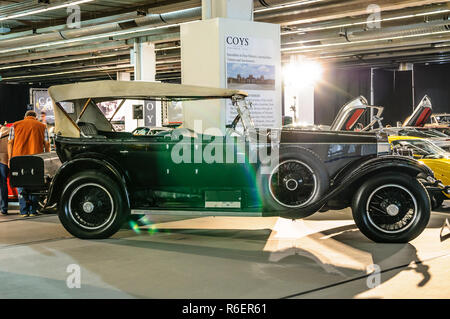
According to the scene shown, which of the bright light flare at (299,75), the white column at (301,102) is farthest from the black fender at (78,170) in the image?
the bright light flare at (299,75)

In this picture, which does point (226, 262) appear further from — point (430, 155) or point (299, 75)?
point (299, 75)

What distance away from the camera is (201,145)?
231 inches

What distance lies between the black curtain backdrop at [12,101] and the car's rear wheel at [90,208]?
1328 inches

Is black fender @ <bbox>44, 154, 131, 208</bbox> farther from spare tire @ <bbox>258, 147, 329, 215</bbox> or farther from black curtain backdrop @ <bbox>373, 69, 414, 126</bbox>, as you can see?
black curtain backdrop @ <bbox>373, 69, 414, 126</bbox>

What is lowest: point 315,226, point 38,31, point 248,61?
point 315,226

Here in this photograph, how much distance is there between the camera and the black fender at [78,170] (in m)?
6.00

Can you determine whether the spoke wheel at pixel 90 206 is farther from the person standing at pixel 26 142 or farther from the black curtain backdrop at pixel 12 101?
the black curtain backdrop at pixel 12 101

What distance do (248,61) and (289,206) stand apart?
3657 mm

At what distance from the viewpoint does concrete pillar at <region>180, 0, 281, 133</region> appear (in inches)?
332

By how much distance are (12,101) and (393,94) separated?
26.2 m

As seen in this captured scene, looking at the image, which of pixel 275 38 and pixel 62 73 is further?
pixel 62 73
